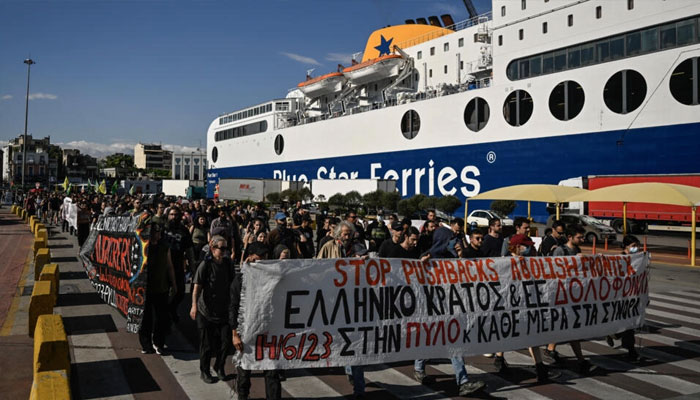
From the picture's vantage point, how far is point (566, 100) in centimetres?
3366

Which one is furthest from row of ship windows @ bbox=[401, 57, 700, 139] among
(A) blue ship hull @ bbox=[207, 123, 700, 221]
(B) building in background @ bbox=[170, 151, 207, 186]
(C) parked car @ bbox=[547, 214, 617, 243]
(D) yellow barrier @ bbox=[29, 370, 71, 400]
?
(B) building in background @ bbox=[170, 151, 207, 186]

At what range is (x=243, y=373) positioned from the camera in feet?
17.8

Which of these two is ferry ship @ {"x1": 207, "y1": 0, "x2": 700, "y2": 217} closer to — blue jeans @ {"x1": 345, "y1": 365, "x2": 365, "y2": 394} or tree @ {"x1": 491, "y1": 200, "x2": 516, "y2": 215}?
tree @ {"x1": 491, "y1": 200, "x2": 516, "y2": 215}

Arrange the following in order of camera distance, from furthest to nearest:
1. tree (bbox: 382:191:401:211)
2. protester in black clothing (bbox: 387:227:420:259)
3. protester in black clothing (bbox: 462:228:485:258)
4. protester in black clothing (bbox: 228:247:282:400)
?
tree (bbox: 382:191:401:211) → protester in black clothing (bbox: 462:228:485:258) → protester in black clothing (bbox: 387:227:420:259) → protester in black clothing (bbox: 228:247:282:400)

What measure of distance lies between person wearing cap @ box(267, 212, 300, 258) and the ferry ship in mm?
26007

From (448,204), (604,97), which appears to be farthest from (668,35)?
A: (448,204)

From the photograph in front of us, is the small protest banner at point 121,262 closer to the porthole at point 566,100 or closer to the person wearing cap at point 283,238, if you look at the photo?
the person wearing cap at point 283,238

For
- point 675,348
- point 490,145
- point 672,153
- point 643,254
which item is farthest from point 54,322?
point 490,145

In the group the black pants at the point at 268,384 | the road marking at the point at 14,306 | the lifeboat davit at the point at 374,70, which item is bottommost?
the road marking at the point at 14,306

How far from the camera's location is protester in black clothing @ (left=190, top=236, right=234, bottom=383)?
19.7ft

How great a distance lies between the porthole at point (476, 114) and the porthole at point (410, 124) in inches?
232

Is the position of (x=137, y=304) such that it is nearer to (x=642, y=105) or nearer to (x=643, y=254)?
(x=643, y=254)

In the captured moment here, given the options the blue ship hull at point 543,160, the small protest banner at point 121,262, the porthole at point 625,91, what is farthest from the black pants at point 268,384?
the porthole at point 625,91

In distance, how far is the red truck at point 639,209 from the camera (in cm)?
2600
